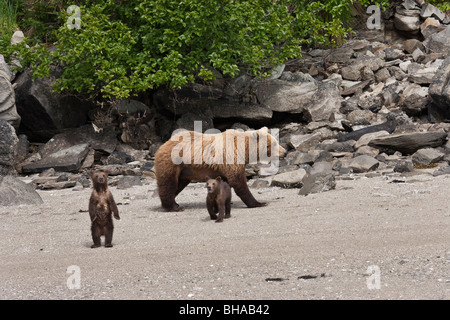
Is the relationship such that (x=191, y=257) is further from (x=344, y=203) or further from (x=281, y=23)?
(x=281, y=23)

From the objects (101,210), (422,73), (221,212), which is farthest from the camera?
(422,73)

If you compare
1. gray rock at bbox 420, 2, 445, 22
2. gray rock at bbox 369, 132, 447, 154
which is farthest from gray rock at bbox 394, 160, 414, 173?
gray rock at bbox 420, 2, 445, 22

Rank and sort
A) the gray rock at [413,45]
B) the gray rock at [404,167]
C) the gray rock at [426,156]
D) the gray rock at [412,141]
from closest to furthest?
the gray rock at [404,167] → the gray rock at [426,156] → the gray rock at [412,141] → the gray rock at [413,45]

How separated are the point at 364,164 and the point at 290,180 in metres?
1.78

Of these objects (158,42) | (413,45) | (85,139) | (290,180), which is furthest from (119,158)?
(413,45)

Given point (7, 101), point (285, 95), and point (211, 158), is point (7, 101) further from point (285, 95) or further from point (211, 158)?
point (211, 158)

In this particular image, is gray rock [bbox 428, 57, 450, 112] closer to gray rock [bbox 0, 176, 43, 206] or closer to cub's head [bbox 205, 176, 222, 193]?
cub's head [bbox 205, 176, 222, 193]

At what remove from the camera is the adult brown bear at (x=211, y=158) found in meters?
9.30

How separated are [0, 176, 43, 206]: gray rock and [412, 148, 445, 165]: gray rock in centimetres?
656

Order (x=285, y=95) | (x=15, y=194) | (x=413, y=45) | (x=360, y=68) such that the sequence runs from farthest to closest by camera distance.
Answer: (x=413, y=45) → (x=360, y=68) → (x=285, y=95) → (x=15, y=194)

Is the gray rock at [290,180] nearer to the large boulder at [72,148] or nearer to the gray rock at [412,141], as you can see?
the gray rock at [412,141]

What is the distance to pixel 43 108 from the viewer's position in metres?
16.5

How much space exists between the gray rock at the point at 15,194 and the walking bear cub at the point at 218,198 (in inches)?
137

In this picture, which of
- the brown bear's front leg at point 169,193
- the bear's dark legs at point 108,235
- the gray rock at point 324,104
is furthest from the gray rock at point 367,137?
the bear's dark legs at point 108,235
